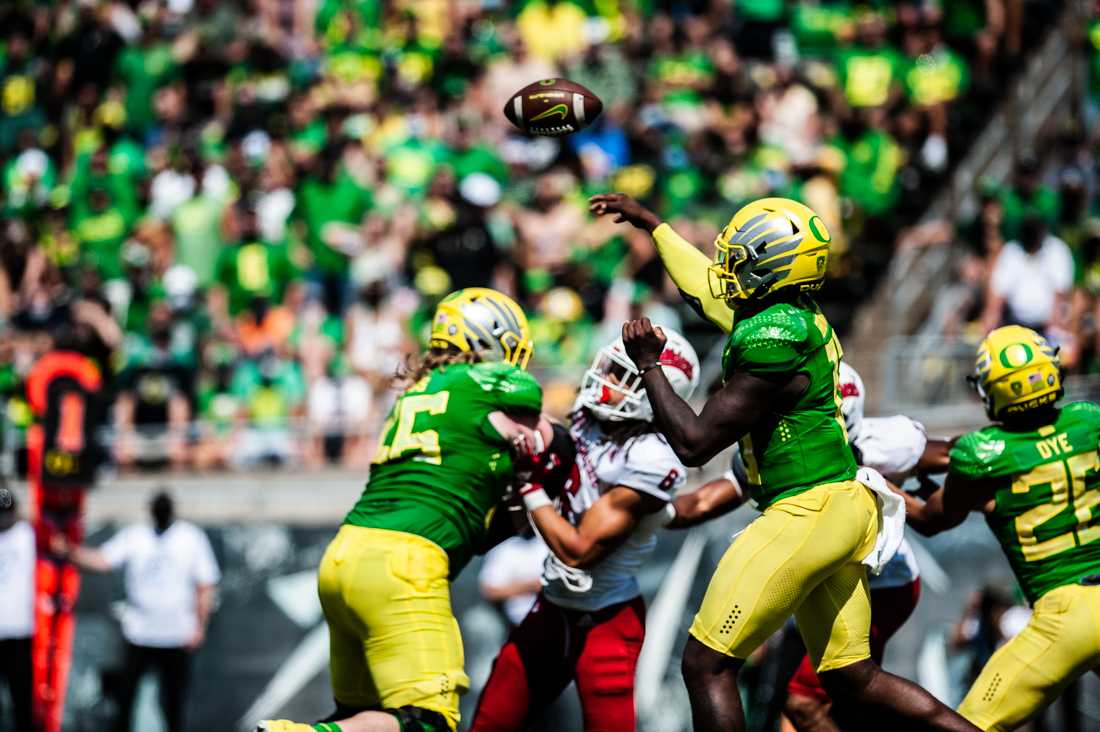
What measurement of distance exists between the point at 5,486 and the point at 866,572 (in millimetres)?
8586

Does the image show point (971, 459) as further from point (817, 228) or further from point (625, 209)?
point (625, 209)

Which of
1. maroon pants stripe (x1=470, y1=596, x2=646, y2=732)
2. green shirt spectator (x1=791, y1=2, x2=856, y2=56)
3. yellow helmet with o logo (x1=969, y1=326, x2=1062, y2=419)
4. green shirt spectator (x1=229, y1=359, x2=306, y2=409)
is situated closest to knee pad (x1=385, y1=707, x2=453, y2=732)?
maroon pants stripe (x1=470, y1=596, x2=646, y2=732)

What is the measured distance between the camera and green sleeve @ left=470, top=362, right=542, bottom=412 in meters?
6.81

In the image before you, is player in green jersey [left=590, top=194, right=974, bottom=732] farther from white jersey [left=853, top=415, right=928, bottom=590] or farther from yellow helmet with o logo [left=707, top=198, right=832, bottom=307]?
white jersey [left=853, top=415, right=928, bottom=590]

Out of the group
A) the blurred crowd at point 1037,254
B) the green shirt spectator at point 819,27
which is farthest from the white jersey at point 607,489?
the green shirt spectator at point 819,27

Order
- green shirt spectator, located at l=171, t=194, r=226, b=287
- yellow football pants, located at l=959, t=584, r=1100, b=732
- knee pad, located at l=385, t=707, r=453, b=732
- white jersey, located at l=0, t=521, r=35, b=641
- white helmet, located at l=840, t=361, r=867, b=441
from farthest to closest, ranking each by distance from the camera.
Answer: green shirt spectator, located at l=171, t=194, r=226, b=287 → white jersey, located at l=0, t=521, r=35, b=641 → white helmet, located at l=840, t=361, r=867, b=441 → yellow football pants, located at l=959, t=584, r=1100, b=732 → knee pad, located at l=385, t=707, r=453, b=732

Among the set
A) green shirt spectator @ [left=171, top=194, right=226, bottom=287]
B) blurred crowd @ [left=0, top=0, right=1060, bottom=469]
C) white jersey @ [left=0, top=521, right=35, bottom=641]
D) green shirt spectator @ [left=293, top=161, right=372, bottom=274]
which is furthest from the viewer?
green shirt spectator @ [left=171, top=194, right=226, bottom=287]

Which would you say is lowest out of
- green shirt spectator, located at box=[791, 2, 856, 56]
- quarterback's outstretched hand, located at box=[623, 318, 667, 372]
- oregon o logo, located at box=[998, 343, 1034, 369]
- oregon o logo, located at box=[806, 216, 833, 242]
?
oregon o logo, located at box=[998, 343, 1034, 369]

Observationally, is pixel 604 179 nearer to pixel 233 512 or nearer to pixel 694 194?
pixel 694 194

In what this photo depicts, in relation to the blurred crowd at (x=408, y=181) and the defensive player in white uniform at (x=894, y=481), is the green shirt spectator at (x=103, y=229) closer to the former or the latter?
the blurred crowd at (x=408, y=181)

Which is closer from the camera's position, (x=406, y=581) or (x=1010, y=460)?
(x=406, y=581)

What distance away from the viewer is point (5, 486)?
1312 cm

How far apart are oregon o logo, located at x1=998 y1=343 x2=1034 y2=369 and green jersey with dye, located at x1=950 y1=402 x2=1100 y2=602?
0.30 meters

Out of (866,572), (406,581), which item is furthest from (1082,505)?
(406,581)
